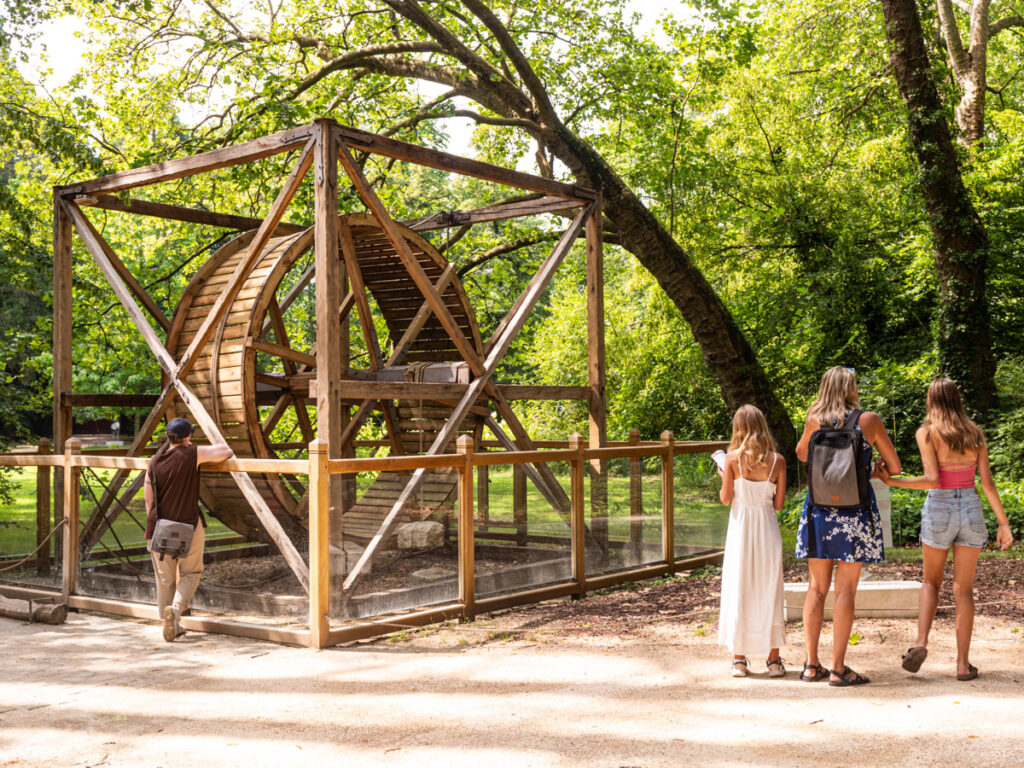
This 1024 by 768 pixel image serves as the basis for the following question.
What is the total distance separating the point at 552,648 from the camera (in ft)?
23.0

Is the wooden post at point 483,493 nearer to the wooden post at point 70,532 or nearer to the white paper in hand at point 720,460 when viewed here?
the white paper in hand at point 720,460

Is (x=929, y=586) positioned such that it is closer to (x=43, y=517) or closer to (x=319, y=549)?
(x=319, y=549)

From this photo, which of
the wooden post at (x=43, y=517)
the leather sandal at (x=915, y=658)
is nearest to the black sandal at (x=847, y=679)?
the leather sandal at (x=915, y=658)

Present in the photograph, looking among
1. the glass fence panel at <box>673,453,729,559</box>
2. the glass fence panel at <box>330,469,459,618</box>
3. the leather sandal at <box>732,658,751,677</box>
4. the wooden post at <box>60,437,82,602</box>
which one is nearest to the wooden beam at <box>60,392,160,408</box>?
the wooden post at <box>60,437,82,602</box>

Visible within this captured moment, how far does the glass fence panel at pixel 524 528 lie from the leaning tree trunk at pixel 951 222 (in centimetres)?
870

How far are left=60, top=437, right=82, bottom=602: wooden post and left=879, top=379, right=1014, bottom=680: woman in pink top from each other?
6552 millimetres

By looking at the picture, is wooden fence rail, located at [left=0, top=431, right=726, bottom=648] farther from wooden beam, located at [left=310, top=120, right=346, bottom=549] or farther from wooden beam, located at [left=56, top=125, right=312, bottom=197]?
wooden beam, located at [left=56, top=125, right=312, bottom=197]

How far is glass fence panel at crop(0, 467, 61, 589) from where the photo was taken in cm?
916

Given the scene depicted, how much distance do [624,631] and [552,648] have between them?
77 cm

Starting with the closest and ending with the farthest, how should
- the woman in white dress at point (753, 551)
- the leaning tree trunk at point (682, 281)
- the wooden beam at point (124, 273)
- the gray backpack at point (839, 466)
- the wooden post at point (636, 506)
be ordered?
the gray backpack at point (839, 466) → the woman in white dress at point (753, 551) → the wooden post at point (636, 506) → the wooden beam at point (124, 273) → the leaning tree trunk at point (682, 281)

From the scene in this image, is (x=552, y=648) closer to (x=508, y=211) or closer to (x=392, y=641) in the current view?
(x=392, y=641)

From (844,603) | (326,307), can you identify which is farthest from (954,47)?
(844,603)

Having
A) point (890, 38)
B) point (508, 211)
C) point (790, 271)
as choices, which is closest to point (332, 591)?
point (508, 211)

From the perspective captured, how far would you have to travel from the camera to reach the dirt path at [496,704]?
15.0 feet
